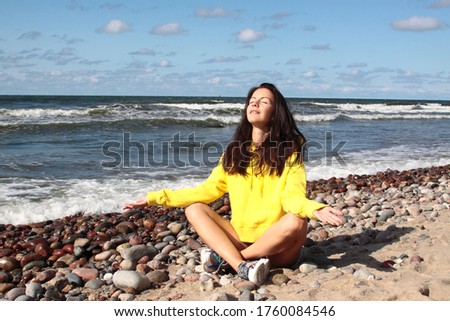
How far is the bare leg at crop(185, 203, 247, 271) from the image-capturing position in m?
3.94

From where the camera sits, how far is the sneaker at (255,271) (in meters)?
3.63

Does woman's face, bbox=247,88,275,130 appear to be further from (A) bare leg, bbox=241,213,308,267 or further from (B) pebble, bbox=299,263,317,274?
(B) pebble, bbox=299,263,317,274

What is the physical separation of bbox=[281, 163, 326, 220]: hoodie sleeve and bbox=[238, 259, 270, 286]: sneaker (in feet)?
1.43

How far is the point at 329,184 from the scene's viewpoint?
8.10 metres

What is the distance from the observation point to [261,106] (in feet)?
13.1

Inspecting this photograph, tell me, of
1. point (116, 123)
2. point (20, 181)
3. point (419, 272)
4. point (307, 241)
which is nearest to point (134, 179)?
point (20, 181)

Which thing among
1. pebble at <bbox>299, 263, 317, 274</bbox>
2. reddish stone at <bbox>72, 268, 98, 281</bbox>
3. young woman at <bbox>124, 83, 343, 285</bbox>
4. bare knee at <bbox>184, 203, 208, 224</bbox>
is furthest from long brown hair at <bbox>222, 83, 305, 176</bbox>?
reddish stone at <bbox>72, 268, 98, 281</bbox>

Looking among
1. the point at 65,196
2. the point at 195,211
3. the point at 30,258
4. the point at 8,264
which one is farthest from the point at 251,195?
the point at 65,196

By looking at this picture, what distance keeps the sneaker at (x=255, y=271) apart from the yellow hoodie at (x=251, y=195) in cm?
41

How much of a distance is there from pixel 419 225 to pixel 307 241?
1.26m

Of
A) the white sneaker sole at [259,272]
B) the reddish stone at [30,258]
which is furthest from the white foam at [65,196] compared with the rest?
the white sneaker sole at [259,272]

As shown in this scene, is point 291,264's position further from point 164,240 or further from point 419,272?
point 164,240

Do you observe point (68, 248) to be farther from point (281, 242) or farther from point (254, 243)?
point (281, 242)

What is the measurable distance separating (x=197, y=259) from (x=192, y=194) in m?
0.71
